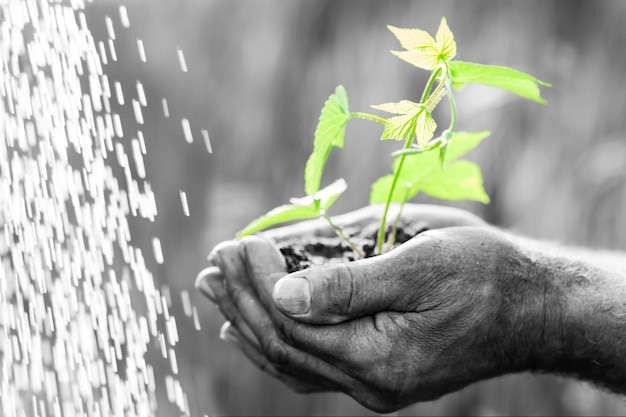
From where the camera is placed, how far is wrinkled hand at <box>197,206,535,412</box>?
483mm

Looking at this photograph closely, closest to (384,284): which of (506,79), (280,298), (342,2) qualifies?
(280,298)

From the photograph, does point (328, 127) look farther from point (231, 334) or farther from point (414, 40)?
point (231, 334)

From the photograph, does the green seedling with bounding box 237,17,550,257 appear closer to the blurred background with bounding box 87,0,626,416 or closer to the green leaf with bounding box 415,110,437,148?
the green leaf with bounding box 415,110,437,148

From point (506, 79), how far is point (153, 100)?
3.08 ft

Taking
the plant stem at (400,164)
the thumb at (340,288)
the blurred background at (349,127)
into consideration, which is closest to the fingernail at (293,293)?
the thumb at (340,288)

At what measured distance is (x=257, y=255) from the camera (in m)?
0.54

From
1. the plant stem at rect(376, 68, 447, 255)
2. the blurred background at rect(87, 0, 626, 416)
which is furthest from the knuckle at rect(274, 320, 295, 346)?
the blurred background at rect(87, 0, 626, 416)

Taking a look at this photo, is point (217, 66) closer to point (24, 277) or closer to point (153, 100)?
point (153, 100)

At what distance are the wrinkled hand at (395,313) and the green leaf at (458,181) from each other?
0.07m

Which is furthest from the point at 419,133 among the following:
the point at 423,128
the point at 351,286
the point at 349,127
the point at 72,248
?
the point at 72,248

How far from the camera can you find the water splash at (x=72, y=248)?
1268mm

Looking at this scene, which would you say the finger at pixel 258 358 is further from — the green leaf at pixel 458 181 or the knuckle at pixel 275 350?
the green leaf at pixel 458 181

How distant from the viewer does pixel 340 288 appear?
0.48m

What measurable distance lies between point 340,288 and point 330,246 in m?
0.15
